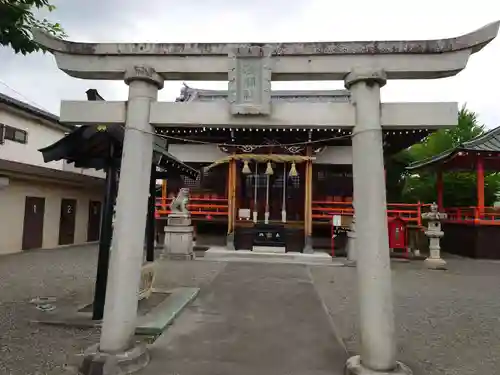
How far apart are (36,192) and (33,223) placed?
4.03ft

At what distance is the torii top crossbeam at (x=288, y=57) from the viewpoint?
4160 mm

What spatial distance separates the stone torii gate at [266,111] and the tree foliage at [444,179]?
16289 millimetres

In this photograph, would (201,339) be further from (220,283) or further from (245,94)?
(220,283)

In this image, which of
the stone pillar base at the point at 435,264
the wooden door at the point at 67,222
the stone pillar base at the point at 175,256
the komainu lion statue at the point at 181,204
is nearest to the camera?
the stone pillar base at the point at 435,264

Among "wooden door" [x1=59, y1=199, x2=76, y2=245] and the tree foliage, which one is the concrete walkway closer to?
"wooden door" [x1=59, y1=199, x2=76, y2=245]

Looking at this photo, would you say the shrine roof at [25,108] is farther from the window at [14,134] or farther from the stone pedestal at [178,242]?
the stone pedestal at [178,242]

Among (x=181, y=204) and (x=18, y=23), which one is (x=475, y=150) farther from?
(x=18, y=23)

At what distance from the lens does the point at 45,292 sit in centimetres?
786

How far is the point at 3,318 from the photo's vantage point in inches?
232

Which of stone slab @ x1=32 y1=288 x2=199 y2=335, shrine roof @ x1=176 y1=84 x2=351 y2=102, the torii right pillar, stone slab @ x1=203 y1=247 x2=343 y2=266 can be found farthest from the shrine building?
the torii right pillar

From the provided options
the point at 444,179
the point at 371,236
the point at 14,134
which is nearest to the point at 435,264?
the point at 444,179

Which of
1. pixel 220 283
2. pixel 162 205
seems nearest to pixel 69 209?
pixel 162 205

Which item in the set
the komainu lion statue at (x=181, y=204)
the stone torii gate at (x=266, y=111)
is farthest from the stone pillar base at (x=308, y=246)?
the stone torii gate at (x=266, y=111)

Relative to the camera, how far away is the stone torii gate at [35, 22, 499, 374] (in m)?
3.93
